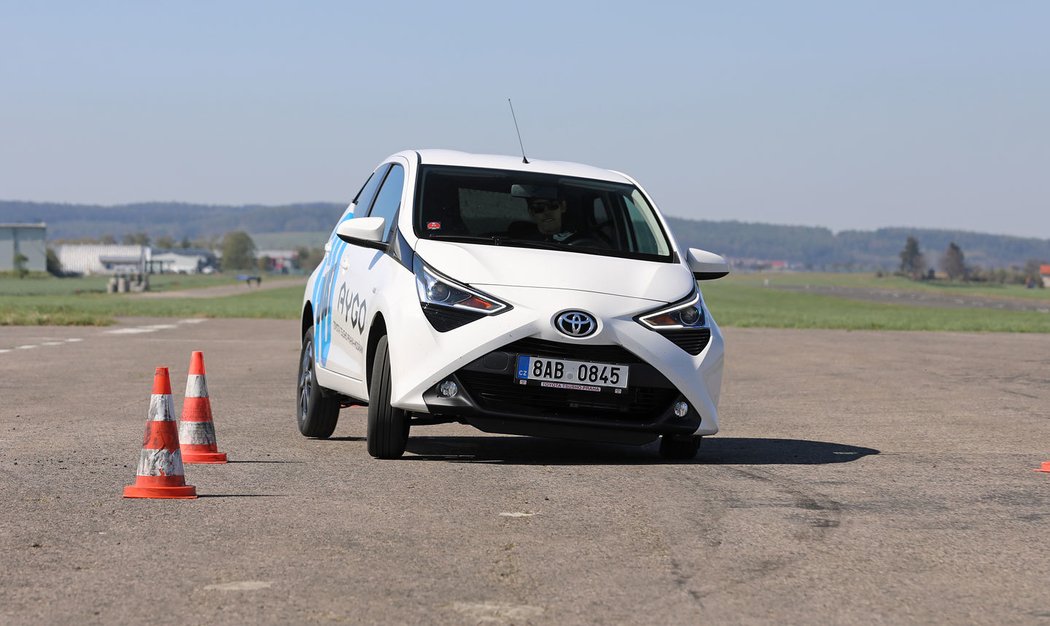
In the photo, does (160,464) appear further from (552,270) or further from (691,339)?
(691,339)

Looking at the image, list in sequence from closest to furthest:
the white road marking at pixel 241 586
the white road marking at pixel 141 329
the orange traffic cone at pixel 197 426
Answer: the white road marking at pixel 241 586
the orange traffic cone at pixel 197 426
the white road marking at pixel 141 329

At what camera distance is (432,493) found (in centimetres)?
743

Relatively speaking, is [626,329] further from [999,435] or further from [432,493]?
[999,435]

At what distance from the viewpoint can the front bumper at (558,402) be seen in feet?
27.5

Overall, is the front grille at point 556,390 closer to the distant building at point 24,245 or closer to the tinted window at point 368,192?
the tinted window at point 368,192

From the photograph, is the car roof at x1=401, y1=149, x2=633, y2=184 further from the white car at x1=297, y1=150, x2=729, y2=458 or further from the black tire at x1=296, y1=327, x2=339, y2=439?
the black tire at x1=296, y1=327, x2=339, y2=439

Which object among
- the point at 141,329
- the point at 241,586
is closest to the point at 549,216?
the point at 241,586

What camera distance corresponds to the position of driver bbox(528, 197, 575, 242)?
954cm

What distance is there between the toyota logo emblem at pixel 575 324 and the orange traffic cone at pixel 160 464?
221 centimetres

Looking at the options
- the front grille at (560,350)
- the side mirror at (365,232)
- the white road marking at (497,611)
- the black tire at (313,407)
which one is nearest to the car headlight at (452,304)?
the front grille at (560,350)

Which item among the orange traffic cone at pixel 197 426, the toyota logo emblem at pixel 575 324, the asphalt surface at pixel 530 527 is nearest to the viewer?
the asphalt surface at pixel 530 527

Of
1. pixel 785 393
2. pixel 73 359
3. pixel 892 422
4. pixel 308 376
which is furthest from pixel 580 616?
pixel 73 359

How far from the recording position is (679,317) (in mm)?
8711

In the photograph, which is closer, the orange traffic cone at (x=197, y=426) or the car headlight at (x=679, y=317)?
the car headlight at (x=679, y=317)
